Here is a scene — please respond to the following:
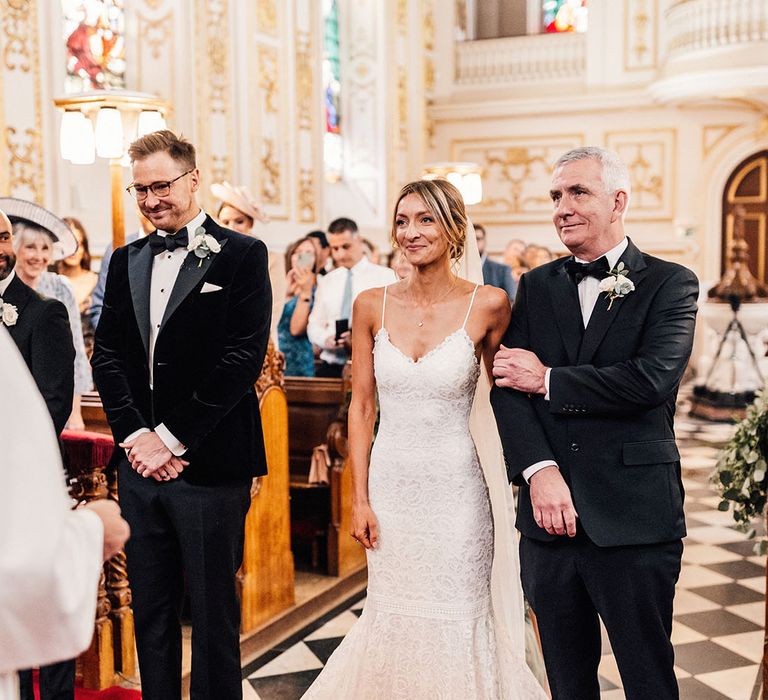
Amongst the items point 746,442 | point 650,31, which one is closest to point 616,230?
point 746,442

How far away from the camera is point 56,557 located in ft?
4.04

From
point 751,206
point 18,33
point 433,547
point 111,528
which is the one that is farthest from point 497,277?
point 111,528

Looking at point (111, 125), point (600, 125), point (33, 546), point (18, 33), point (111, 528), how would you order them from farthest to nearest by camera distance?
point (600, 125) < point (18, 33) < point (111, 125) < point (111, 528) < point (33, 546)

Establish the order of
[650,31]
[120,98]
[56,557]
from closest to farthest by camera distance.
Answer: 1. [56,557]
2. [120,98]
3. [650,31]

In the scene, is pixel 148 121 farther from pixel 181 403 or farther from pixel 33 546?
pixel 33 546

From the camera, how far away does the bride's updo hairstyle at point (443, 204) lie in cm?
268

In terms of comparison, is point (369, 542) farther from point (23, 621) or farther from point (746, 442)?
point (23, 621)

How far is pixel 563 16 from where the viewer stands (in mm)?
14102

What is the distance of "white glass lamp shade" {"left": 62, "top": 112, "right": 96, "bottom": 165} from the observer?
17.3 feet

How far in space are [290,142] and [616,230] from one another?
7.99m

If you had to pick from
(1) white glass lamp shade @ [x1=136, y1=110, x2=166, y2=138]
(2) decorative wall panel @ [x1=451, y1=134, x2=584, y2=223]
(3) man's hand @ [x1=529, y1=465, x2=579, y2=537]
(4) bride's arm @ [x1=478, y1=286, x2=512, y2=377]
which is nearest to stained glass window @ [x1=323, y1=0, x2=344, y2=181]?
(2) decorative wall panel @ [x1=451, y1=134, x2=584, y2=223]

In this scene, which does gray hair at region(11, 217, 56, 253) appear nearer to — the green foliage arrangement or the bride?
the bride

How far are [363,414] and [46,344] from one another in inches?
38.2

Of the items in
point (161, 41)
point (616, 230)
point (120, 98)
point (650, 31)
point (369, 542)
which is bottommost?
point (369, 542)
